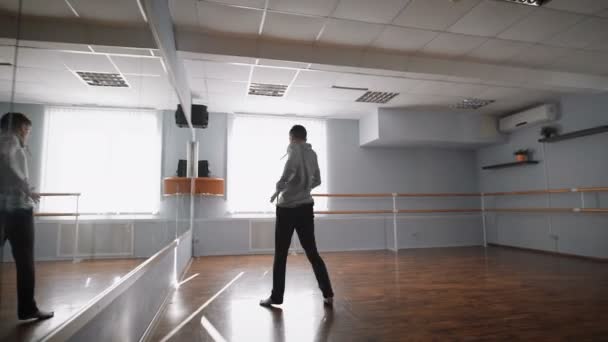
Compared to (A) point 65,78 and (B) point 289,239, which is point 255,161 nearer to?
(B) point 289,239

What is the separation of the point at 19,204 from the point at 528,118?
6.00 m

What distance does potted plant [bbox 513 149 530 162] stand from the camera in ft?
17.0

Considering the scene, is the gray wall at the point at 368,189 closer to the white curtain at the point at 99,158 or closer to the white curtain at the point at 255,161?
the white curtain at the point at 255,161

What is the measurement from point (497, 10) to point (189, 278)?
364 centimetres

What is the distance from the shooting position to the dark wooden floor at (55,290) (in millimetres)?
632

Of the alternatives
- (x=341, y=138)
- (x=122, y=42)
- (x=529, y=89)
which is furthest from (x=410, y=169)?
(x=122, y=42)

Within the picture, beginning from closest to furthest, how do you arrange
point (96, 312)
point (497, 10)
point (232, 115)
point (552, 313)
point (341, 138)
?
point (96, 312)
point (552, 313)
point (497, 10)
point (232, 115)
point (341, 138)

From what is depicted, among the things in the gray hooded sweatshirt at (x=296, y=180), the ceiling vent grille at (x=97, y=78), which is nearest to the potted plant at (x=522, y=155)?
the gray hooded sweatshirt at (x=296, y=180)

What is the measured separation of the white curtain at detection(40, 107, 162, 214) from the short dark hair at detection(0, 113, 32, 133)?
0.08 meters

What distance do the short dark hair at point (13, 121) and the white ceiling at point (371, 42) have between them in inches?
21.5

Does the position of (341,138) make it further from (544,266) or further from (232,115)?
(544,266)

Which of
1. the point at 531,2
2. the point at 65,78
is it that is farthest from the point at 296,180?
the point at 531,2

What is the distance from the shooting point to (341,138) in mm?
Answer: 5789

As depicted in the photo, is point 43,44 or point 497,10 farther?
point 497,10
